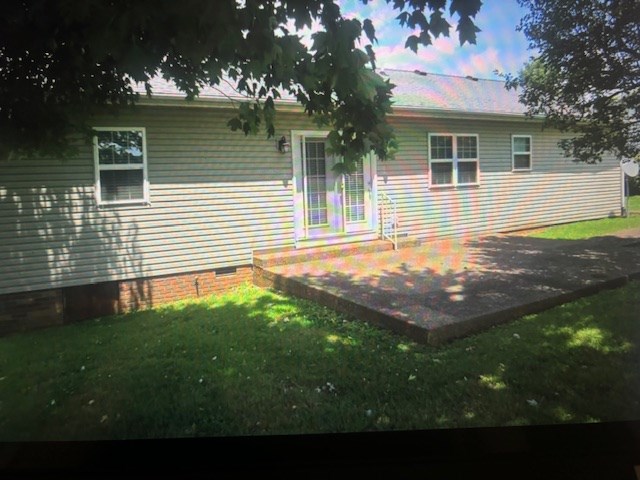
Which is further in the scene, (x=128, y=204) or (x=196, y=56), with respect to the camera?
(x=128, y=204)

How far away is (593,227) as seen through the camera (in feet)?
31.5

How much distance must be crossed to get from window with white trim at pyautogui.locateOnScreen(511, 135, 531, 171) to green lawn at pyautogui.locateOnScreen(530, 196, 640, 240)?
1.44m

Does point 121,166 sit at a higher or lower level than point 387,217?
higher

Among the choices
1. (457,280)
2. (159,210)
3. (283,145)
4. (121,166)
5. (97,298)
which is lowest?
(97,298)

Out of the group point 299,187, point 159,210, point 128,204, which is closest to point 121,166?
point 128,204

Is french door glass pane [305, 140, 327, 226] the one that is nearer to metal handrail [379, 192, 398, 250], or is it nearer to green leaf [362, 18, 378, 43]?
metal handrail [379, 192, 398, 250]

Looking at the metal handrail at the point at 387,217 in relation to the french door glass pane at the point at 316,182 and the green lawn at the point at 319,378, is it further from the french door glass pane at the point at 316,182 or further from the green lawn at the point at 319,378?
the green lawn at the point at 319,378

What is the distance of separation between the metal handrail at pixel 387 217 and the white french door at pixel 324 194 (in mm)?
200

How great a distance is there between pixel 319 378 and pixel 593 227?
8.39 meters

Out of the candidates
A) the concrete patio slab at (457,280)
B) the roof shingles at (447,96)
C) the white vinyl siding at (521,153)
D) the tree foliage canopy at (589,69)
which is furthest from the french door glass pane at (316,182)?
the white vinyl siding at (521,153)

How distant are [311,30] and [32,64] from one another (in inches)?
78.6

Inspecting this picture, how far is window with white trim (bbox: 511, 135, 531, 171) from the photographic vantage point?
9.98 m

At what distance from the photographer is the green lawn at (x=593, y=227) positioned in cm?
864

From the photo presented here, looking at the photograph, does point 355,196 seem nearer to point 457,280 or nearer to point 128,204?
point 457,280
